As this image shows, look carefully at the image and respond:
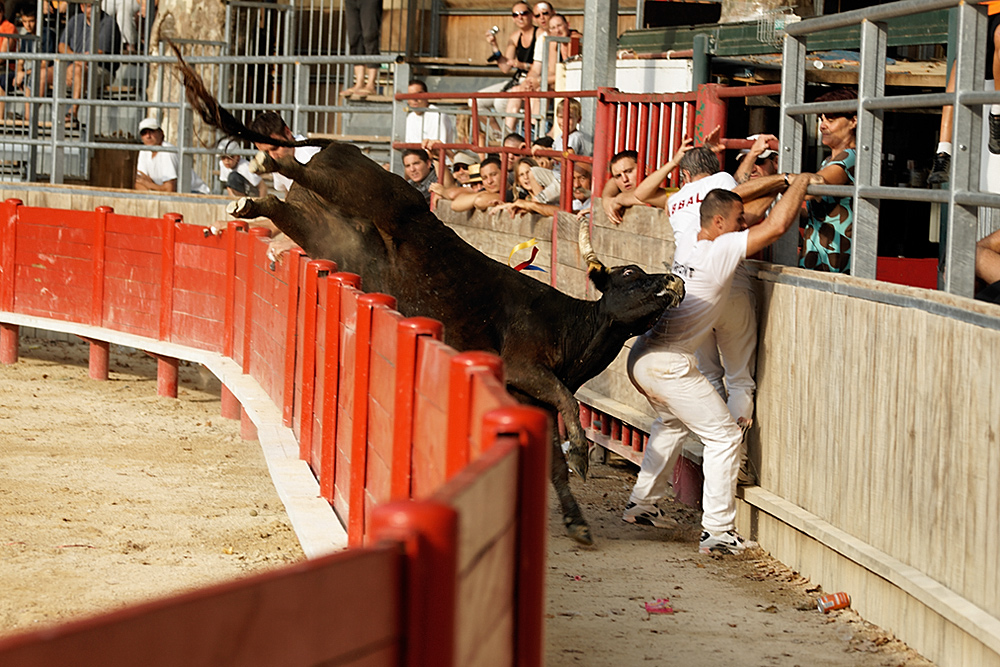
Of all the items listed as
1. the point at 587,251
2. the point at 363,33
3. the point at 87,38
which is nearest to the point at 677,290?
the point at 587,251

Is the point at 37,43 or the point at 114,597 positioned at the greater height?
the point at 37,43

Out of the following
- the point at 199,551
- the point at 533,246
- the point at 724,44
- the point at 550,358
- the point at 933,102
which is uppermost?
the point at 724,44

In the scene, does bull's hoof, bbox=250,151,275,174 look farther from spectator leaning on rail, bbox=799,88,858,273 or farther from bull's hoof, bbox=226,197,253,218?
spectator leaning on rail, bbox=799,88,858,273

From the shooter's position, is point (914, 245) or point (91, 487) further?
point (914, 245)

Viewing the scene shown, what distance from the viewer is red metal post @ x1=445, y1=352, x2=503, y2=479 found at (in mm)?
3125

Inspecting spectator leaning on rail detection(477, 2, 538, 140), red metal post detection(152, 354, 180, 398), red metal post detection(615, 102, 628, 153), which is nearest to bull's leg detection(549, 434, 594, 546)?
red metal post detection(615, 102, 628, 153)

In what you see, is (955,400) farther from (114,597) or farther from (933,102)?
(114,597)

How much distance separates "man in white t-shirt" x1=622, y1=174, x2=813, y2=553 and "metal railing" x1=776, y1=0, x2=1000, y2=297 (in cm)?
33

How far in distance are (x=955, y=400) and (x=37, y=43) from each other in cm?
1443

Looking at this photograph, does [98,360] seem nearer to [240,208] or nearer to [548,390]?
[240,208]

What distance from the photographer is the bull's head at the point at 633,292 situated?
6199 mm

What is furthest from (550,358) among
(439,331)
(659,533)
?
(439,331)

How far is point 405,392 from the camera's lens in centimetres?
396

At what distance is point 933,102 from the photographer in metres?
4.91
